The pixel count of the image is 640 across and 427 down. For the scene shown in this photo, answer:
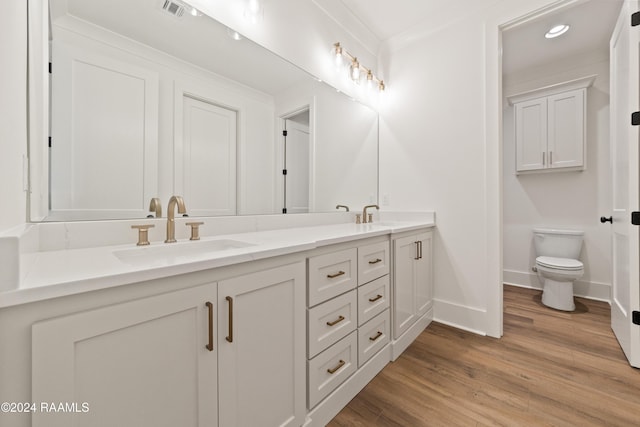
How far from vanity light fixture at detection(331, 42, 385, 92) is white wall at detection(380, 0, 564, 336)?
0.53 feet

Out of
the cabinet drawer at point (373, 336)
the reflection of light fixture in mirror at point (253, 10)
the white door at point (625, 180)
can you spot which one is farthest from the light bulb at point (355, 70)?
the cabinet drawer at point (373, 336)

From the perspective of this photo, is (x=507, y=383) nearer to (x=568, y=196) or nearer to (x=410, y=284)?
(x=410, y=284)

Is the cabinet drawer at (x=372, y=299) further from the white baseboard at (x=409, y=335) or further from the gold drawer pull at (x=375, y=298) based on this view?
the white baseboard at (x=409, y=335)

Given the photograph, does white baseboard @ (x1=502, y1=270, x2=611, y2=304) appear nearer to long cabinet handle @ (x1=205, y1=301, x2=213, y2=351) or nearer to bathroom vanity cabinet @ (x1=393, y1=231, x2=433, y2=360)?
bathroom vanity cabinet @ (x1=393, y1=231, x2=433, y2=360)

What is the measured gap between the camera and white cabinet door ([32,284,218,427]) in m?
0.54

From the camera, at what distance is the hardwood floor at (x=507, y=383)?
121 centimetres

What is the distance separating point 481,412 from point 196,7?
7.83ft

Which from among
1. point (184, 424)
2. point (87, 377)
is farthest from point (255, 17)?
point (184, 424)

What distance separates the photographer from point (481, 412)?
4.06ft

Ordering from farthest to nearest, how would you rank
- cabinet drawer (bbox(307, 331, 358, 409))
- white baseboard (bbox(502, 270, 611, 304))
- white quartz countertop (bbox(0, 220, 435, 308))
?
white baseboard (bbox(502, 270, 611, 304))
cabinet drawer (bbox(307, 331, 358, 409))
white quartz countertop (bbox(0, 220, 435, 308))

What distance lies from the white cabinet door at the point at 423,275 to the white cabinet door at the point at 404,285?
0.26ft

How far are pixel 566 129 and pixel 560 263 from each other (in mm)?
1405

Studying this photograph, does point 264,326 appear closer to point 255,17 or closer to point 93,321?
point 93,321

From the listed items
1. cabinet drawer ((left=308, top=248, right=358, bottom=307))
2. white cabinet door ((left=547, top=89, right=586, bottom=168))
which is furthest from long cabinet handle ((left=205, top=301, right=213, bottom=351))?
white cabinet door ((left=547, top=89, right=586, bottom=168))
